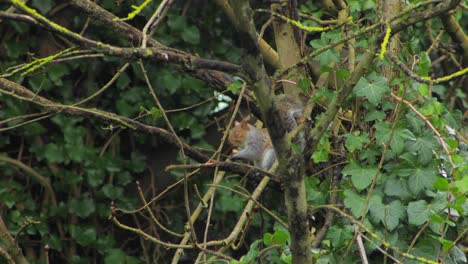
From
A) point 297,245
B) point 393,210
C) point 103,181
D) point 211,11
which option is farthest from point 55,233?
point 297,245

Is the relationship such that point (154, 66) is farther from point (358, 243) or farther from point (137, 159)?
point (358, 243)

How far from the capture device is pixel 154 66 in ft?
13.0

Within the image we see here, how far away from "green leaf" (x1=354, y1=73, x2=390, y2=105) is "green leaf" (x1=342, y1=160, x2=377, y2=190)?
0.21m

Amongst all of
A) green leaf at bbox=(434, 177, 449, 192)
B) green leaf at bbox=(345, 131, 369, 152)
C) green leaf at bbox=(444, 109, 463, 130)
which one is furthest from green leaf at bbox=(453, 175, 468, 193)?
green leaf at bbox=(444, 109, 463, 130)

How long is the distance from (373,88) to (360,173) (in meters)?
0.28

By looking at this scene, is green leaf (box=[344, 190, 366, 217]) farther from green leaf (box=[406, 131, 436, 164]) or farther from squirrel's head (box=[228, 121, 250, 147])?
squirrel's head (box=[228, 121, 250, 147])

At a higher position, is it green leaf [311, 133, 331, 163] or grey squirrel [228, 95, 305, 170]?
green leaf [311, 133, 331, 163]

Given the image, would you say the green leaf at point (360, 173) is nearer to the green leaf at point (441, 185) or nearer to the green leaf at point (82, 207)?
the green leaf at point (441, 185)

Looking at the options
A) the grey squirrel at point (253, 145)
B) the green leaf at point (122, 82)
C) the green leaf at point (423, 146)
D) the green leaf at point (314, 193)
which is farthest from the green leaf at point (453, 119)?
the green leaf at point (122, 82)

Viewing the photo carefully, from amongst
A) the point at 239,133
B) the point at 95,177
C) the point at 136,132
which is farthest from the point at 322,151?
the point at 95,177

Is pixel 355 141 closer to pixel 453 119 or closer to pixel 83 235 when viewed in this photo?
pixel 453 119

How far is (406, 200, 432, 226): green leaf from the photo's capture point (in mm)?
2533

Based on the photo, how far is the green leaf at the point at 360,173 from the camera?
266 cm

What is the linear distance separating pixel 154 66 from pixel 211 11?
39 centimetres
